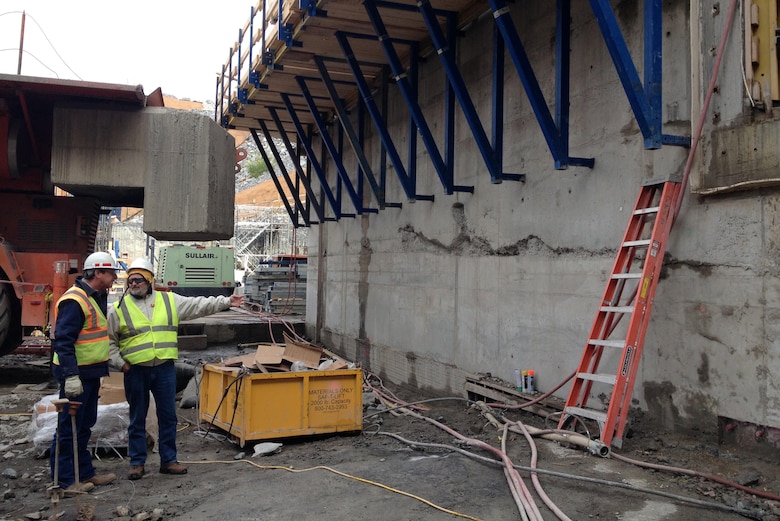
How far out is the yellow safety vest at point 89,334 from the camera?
17.4 ft

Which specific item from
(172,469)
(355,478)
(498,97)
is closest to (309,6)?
(498,97)

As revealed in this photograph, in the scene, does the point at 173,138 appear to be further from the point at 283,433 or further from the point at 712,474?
the point at 712,474

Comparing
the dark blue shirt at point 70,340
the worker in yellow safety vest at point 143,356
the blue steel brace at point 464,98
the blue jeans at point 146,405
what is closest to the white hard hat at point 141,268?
the worker in yellow safety vest at point 143,356

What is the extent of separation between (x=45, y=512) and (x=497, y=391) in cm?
465

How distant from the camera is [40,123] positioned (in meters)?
9.52

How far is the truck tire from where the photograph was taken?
9.52 m

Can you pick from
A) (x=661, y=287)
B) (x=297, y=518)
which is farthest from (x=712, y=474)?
(x=297, y=518)

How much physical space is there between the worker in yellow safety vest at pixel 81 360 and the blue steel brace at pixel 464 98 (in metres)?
4.03

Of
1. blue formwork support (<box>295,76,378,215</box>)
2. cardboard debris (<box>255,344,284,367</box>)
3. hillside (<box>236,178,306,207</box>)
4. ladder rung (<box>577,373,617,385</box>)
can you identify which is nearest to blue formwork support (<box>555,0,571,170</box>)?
ladder rung (<box>577,373,617,385</box>)

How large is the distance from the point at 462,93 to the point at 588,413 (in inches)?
151

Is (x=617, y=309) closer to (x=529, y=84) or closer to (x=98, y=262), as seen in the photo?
(x=529, y=84)

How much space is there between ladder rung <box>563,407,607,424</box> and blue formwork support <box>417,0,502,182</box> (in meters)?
2.77

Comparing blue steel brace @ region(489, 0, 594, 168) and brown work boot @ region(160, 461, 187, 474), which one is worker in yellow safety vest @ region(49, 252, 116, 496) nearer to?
brown work boot @ region(160, 461, 187, 474)

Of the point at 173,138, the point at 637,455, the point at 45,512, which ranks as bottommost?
the point at 45,512
